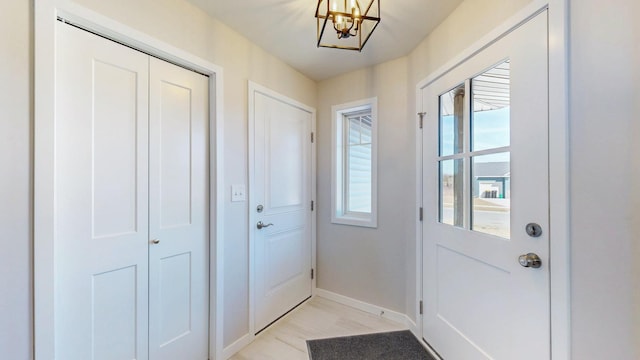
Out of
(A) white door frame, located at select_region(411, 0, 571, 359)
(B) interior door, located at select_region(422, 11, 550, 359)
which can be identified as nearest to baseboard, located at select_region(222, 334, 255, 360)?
(B) interior door, located at select_region(422, 11, 550, 359)

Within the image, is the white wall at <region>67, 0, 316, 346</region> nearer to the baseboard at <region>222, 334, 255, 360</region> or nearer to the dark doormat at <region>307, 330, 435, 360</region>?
the baseboard at <region>222, 334, 255, 360</region>

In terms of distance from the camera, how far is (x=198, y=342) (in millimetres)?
1702

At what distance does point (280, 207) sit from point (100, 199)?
4.27ft

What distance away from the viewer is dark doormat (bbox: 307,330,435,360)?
1808 mm

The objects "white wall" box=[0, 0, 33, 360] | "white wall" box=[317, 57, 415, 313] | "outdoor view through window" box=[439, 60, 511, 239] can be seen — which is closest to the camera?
"white wall" box=[0, 0, 33, 360]

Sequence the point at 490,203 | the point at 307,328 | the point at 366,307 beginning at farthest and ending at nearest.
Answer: the point at 366,307 < the point at 307,328 < the point at 490,203

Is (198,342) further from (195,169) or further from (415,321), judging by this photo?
(415,321)

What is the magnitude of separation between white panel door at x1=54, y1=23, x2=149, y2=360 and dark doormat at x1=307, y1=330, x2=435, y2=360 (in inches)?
44.9

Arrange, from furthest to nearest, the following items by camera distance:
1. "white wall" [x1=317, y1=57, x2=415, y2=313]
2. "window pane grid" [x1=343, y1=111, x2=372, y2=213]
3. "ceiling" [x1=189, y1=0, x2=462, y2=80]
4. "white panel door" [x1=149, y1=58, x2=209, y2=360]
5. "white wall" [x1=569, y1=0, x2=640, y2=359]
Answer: "window pane grid" [x1=343, y1=111, x2=372, y2=213] < "white wall" [x1=317, y1=57, x2=415, y2=313] < "ceiling" [x1=189, y1=0, x2=462, y2=80] < "white panel door" [x1=149, y1=58, x2=209, y2=360] < "white wall" [x1=569, y1=0, x2=640, y2=359]

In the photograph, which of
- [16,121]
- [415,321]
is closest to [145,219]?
[16,121]

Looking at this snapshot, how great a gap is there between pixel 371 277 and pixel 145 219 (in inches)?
74.8

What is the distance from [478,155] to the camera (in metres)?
1.45

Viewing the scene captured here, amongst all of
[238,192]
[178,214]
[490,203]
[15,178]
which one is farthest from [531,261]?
[15,178]

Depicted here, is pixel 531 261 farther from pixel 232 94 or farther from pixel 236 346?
pixel 232 94
